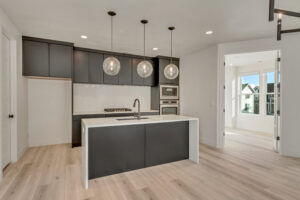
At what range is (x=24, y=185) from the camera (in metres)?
2.18

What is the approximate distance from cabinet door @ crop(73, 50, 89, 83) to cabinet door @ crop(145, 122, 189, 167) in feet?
8.33

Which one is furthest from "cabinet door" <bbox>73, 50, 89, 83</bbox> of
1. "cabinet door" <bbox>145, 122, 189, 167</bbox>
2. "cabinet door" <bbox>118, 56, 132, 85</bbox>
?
"cabinet door" <bbox>145, 122, 189, 167</bbox>

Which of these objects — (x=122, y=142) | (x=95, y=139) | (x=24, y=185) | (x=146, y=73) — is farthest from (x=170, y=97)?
(x=24, y=185)

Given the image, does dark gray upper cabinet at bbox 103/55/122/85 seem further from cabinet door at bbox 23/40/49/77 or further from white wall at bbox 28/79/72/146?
cabinet door at bbox 23/40/49/77

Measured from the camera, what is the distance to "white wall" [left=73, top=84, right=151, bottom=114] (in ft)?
14.4

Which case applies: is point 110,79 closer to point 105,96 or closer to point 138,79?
point 105,96

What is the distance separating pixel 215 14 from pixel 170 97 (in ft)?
9.78

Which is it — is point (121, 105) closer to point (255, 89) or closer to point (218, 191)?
point (218, 191)

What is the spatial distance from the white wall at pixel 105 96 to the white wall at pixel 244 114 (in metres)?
3.76

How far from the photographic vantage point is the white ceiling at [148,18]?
7.21ft

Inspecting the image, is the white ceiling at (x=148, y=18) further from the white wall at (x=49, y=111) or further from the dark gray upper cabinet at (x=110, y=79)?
the white wall at (x=49, y=111)

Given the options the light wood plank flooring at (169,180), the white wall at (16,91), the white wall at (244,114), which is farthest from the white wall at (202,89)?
the white wall at (16,91)

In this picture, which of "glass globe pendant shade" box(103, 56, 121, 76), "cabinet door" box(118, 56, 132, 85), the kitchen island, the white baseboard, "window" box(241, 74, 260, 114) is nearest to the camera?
the kitchen island

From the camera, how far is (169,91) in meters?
5.11
